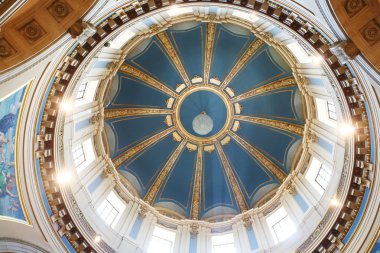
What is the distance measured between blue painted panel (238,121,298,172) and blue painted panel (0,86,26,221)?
1695cm

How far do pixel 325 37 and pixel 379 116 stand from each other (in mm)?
3265

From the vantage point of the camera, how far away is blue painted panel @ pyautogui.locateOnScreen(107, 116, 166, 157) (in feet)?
76.7

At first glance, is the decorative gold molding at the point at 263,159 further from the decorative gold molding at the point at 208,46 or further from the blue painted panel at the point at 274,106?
the decorative gold molding at the point at 208,46

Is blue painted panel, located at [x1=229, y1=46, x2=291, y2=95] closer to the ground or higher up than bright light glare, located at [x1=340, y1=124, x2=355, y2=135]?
higher up

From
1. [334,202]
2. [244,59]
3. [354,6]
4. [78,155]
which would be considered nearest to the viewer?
[354,6]

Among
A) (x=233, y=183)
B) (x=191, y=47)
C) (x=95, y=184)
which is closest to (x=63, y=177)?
(x=95, y=184)

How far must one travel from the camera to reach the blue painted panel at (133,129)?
76.7 feet

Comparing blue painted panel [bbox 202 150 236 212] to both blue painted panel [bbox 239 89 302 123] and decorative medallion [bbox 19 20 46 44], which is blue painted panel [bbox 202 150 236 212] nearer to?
blue painted panel [bbox 239 89 302 123]

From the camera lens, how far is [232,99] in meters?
25.5

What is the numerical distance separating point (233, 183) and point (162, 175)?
541 cm

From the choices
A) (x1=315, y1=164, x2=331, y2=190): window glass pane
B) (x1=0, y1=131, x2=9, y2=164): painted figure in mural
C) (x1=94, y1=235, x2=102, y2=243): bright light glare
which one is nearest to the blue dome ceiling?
(x1=315, y1=164, x2=331, y2=190): window glass pane

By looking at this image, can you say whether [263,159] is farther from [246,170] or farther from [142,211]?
[142,211]

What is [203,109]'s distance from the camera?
26281mm

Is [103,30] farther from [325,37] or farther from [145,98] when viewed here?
[145,98]
